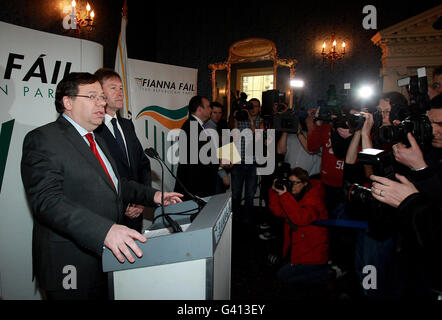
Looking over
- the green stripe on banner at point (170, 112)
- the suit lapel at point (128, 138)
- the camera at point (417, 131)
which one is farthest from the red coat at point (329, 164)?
the suit lapel at point (128, 138)

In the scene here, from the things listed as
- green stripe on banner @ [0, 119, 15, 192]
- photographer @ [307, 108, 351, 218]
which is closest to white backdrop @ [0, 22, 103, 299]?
green stripe on banner @ [0, 119, 15, 192]

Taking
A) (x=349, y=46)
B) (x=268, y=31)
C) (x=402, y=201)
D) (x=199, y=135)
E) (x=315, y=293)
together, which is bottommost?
(x=315, y=293)

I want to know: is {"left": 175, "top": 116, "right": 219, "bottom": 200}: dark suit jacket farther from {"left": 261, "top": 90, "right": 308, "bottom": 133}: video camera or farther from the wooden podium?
the wooden podium

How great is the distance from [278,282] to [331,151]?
1375 millimetres

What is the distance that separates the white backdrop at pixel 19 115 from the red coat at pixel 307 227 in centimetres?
188

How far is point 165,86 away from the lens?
3.49 meters

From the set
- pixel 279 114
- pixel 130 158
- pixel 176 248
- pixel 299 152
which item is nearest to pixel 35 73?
pixel 130 158

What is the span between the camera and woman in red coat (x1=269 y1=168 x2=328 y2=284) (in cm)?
222

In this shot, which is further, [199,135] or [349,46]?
[349,46]

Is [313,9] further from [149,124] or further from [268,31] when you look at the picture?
[149,124]

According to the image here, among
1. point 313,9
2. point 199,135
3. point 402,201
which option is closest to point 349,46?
point 313,9

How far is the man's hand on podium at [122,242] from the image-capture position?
0.81m

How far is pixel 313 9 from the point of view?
4.54 metres
